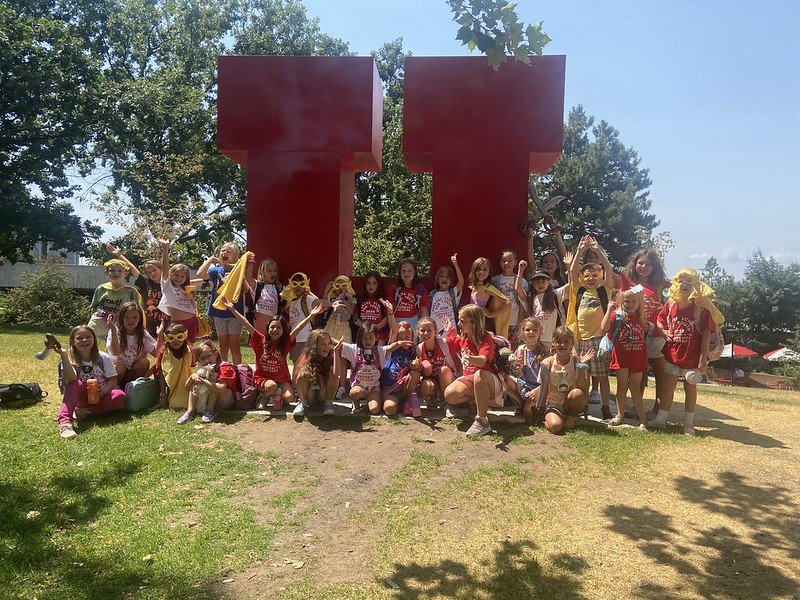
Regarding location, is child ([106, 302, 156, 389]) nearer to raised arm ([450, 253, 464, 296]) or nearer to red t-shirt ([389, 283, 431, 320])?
red t-shirt ([389, 283, 431, 320])

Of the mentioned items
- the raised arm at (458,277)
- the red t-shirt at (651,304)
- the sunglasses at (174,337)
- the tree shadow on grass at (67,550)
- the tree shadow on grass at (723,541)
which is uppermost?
the raised arm at (458,277)

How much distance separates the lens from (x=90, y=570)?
3.17 meters

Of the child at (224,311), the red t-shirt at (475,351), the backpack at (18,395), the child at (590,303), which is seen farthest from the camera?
the child at (224,311)

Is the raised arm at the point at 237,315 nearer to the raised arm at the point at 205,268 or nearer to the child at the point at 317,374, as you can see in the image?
the raised arm at the point at 205,268

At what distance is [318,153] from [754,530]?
19.2 feet

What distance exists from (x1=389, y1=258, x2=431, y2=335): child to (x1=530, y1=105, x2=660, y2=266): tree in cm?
Answer: 2248

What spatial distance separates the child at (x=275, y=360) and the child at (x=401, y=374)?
938 mm

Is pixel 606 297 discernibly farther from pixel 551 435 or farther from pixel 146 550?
pixel 146 550

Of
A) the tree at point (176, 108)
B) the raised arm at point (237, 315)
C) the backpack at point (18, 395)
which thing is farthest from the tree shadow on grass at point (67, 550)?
the tree at point (176, 108)

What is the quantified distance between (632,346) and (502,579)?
3.18 meters

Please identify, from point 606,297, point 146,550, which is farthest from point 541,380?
point 146,550

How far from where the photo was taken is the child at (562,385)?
5.18 m

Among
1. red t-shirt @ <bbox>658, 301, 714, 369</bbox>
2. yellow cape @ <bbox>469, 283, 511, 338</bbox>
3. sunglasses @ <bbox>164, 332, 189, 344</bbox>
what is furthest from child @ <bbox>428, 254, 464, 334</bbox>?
sunglasses @ <bbox>164, 332, 189, 344</bbox>

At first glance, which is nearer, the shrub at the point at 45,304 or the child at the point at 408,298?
the child at the point at 408,298
